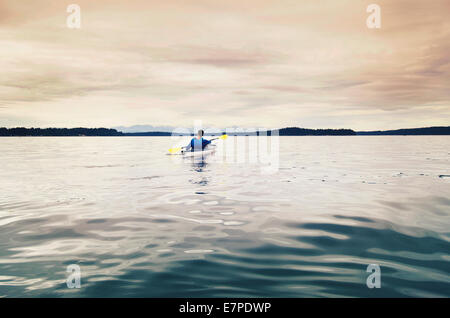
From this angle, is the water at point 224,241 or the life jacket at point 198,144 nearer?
the water at point 224,241

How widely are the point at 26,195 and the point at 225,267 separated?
11.5 m

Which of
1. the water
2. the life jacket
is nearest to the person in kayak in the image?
the life jacket

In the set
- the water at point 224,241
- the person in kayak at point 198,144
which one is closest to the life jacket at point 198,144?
the person in kayak at point 198,144

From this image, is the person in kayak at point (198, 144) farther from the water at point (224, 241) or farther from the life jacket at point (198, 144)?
the water at point (224, 241)

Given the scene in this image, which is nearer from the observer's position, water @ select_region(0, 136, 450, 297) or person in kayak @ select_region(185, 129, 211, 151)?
water @ select_region(0, 136, 450, 297)

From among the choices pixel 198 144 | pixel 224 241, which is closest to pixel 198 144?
pixel 198 144

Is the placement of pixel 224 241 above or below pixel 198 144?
below

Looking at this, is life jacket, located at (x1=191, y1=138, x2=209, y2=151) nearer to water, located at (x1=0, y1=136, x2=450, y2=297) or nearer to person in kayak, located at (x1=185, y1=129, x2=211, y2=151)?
person in kayak, located at (x1=185, y1=129, x2=211, y2=151)

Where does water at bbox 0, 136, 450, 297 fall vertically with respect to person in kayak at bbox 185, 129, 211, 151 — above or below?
below

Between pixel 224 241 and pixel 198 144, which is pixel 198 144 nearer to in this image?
pixel 198 144

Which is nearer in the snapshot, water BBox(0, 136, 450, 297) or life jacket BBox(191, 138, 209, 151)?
water BBox(0, 136, 450, 297)

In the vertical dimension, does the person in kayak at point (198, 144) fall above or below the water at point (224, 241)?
above
